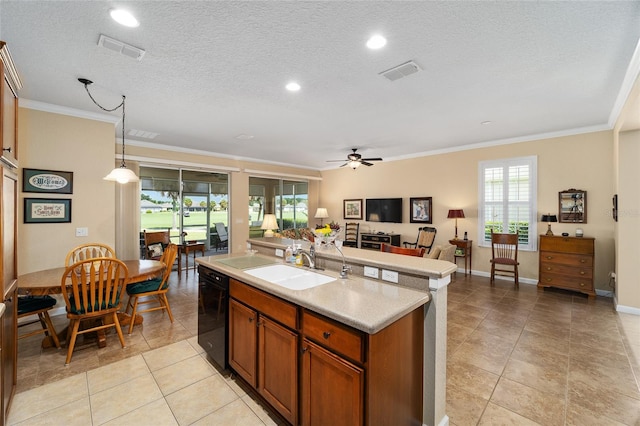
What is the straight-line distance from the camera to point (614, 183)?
4324 mm

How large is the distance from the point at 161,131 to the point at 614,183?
748 centimetres

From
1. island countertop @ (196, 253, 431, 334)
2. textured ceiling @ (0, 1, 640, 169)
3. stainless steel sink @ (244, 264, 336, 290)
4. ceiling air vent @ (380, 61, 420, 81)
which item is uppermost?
textured ceiling @ (0, 1, 640, 169)

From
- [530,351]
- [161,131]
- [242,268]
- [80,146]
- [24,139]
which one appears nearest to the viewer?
[242,268]

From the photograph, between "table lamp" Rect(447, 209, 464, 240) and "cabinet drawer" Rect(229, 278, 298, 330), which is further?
"table lamp" Rect(447, 209, 464, 240)

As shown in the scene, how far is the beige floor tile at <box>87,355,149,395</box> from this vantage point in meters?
2.25

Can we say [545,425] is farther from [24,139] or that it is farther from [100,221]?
[24,139]

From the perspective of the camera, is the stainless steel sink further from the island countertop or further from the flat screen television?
the flat screen television

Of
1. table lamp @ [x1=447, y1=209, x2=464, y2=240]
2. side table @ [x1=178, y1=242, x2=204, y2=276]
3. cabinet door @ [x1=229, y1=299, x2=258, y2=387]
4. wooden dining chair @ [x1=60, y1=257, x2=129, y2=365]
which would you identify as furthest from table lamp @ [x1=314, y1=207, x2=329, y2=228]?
cabinet door @ [x1=229, y1=299, x2=258, y2=387]

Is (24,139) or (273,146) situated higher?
(273,146)

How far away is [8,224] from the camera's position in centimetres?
190

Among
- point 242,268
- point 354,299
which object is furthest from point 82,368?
point 354,299

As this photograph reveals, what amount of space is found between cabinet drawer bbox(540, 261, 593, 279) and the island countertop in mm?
4381

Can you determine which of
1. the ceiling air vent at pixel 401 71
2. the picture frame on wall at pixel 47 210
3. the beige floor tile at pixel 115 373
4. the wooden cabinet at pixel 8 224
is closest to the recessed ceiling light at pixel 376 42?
the ceiling air vent at pixel 401 71

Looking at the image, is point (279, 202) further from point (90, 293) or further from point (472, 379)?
point (472, 379)
